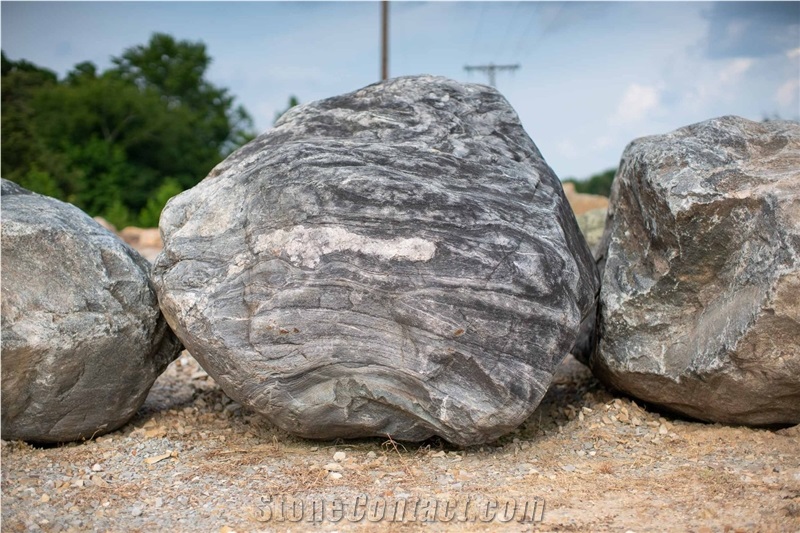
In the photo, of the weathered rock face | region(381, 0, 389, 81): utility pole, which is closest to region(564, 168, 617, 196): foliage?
region(381, 0, 389, 81): utility pole

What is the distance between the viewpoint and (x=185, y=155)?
30.4m

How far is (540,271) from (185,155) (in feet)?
91.0

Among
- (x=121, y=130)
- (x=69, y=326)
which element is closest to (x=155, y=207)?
(x=121, y=130)

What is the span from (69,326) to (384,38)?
1191cm

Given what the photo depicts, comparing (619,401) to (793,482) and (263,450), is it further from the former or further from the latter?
(263,450)

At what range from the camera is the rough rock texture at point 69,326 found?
4.67 metres

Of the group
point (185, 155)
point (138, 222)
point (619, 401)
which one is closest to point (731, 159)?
point (619, 401)

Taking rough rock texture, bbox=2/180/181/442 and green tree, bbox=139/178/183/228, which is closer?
rough rock texture, bbox=2/180/181/442

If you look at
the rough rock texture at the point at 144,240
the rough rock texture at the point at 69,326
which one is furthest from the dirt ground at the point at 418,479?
the rough rock texture at the point at 144,240

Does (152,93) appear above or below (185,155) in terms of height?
above

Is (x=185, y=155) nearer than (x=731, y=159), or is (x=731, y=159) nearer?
(x=731, y=159)

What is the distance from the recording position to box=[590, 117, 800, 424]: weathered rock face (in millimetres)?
4520

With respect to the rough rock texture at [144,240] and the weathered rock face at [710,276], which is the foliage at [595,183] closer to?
the rough rock texture at [144,240]
